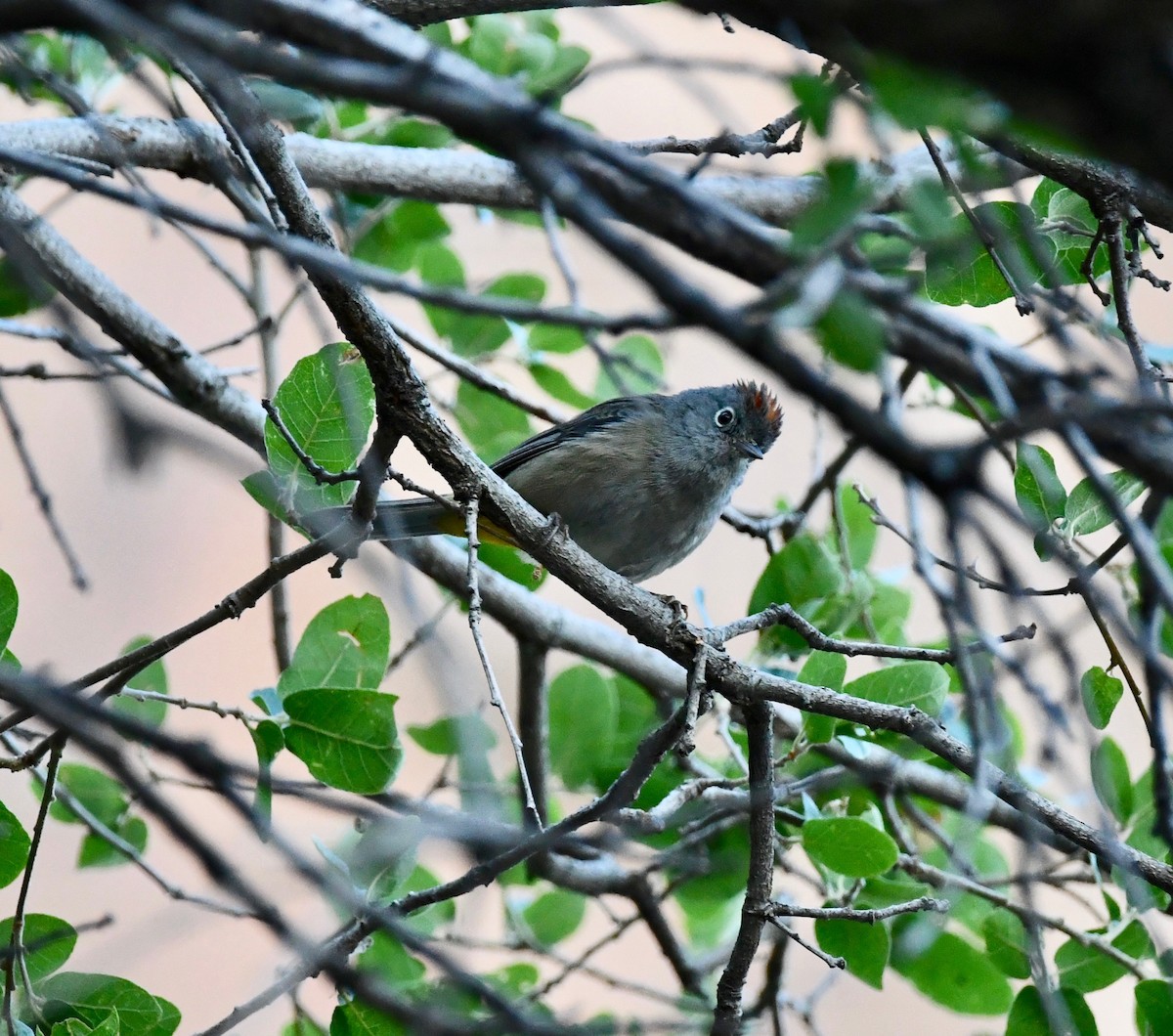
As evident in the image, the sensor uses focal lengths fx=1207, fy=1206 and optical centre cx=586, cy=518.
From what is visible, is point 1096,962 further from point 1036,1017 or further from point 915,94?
point 915,94

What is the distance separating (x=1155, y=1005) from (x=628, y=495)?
8.50ft

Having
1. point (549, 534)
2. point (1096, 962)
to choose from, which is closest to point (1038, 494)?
point (549, 534)

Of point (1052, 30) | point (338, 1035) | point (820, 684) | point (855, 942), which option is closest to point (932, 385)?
point (820, 684)

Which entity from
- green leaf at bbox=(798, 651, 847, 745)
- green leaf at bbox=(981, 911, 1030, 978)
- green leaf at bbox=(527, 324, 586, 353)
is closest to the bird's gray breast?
green leaf at bbox=(527, 324, 586, 353)

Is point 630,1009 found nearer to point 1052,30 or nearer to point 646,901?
point 646,901

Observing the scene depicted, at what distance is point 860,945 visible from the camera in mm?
3273

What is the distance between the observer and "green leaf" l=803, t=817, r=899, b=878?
9.37 feet

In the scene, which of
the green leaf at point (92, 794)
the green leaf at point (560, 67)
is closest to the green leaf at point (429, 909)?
the green leaf at point (92, 794)

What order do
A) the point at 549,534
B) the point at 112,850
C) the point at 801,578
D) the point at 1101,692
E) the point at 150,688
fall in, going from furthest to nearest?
the point at 801,578 → the point at 150,688 → the point at 112,850 → the point at 549,534 → the point at 1101,692

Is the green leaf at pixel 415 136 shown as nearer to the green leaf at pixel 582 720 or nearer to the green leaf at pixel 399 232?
the green leaf at pixel 399 232

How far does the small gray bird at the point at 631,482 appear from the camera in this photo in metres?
4.81

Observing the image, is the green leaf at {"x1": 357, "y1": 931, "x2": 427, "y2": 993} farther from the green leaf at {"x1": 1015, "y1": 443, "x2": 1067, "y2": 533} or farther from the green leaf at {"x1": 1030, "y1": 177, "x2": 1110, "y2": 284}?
the green leaf at {"x1": 1030, "y1": 177, "x2": 1110, "y2": 284}

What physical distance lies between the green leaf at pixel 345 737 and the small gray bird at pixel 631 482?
1917mm

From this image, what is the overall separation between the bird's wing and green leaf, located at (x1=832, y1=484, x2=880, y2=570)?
2.99 ft
